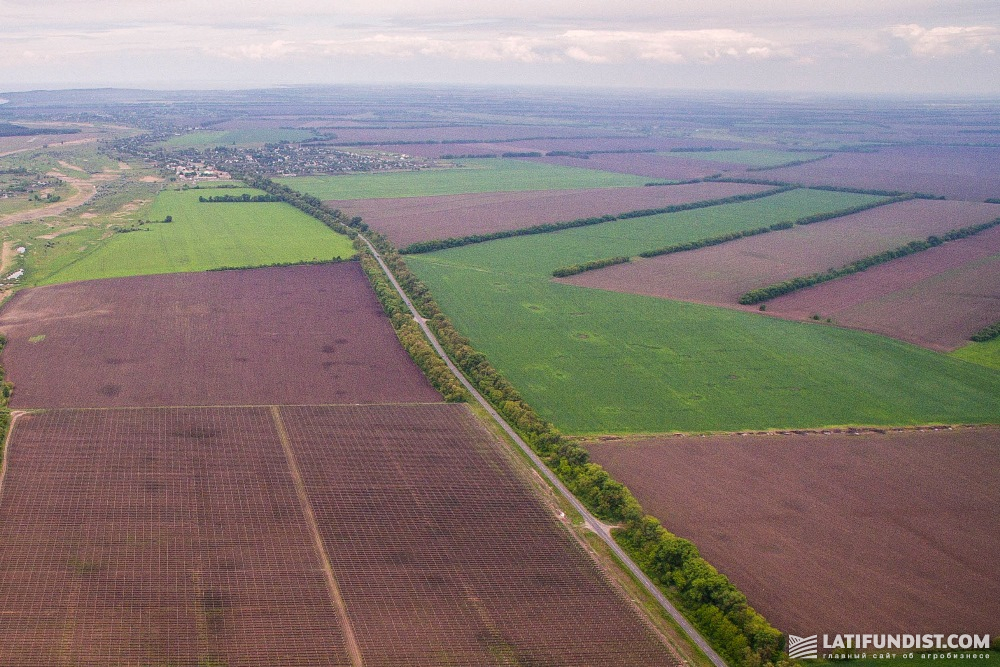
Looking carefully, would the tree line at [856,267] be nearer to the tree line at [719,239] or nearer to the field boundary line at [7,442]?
the tree line at [719,239]

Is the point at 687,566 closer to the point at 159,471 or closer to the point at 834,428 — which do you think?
the point at 834,428

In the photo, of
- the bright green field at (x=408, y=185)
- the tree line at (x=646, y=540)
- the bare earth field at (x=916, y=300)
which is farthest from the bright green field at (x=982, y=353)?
the bright green field at (x=408, y=185)

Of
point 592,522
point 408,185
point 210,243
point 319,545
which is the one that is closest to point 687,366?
point 592,522

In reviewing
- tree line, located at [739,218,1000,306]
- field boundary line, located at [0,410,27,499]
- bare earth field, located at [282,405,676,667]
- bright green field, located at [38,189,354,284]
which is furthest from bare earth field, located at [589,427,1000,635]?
bright green field, located at [38,189,354,284]

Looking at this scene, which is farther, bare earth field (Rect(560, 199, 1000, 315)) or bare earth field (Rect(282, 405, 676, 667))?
bare earth field (Rect(560, 199, 1000, 315))

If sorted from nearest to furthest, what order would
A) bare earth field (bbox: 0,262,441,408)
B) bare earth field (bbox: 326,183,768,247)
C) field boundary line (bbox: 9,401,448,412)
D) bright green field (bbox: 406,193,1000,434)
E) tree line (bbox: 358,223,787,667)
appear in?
tree line (bbox: 358,223,787,667), field boundary line (bbox: 9,401,448,412), bare earth field (bbox: 0,262,441,408), bright green field (bbox: 406,193,1000,434), bare earth field (bbox: 326,183,768,247)

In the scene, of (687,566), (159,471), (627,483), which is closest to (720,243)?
(627,483)

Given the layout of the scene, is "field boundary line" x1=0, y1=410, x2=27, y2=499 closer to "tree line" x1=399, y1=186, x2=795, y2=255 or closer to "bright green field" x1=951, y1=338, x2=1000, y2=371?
"tree line" x1=399, y1=186, x2=795, y2=255
